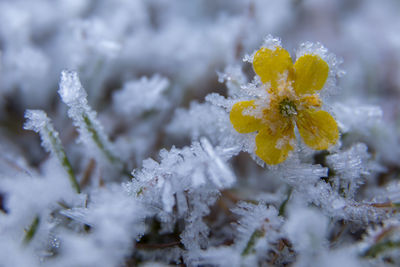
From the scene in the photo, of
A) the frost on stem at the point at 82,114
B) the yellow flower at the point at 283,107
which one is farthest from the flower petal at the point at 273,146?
the frost on stem at the point at 82,114

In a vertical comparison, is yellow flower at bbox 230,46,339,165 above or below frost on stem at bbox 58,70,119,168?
below

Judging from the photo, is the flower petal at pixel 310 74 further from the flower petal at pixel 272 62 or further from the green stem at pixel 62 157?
the green stem at pixel 62 157

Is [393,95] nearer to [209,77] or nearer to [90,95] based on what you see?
[209,77]

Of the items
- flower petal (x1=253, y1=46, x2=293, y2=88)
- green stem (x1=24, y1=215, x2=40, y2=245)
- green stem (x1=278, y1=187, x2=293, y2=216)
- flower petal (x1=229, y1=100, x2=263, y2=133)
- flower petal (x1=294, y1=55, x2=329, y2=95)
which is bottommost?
green stem (x1=278, y1=187, x2=293, y2=216)

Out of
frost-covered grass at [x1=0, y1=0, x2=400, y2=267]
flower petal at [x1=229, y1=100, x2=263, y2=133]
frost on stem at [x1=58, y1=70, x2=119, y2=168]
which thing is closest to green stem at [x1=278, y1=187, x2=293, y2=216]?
frost-covered grass at [x1=0, y1=0, x2=400, y2=267]

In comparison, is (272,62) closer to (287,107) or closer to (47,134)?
(287,107)

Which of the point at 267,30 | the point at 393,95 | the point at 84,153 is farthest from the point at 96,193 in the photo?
the point at 393,95

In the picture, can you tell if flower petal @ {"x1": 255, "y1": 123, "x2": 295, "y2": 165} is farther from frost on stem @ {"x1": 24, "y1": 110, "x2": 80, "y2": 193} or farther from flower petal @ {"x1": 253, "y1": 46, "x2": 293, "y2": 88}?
frost on stem @ {"x1": 24, "y1": 110, "x2": 80, "y2": 193}
